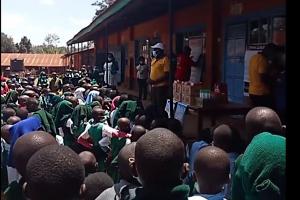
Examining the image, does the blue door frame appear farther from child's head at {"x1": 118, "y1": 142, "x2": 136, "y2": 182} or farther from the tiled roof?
the tiled roof

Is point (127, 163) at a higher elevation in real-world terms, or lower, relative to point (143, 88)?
lower

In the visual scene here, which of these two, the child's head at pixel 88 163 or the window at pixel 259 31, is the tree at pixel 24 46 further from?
the child's head at pixel 88 163

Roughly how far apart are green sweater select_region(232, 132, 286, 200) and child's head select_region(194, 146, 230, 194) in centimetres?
25

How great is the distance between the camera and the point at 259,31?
870 centimetres

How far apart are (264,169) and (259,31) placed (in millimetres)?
6718

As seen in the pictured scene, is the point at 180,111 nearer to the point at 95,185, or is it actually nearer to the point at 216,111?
the point at 216,111

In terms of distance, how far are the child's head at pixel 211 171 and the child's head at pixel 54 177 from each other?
33.8 inches

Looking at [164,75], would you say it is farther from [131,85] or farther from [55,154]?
[131,85]

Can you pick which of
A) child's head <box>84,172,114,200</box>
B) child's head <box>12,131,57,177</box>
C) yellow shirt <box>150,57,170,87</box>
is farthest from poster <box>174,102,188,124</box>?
child's head <box>12,131,57,177</box>

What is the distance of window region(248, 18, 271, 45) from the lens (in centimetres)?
836

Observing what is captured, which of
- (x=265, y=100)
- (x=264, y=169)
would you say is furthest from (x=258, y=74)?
(x=264, y=169)

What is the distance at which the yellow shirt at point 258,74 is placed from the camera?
6871 millimetres

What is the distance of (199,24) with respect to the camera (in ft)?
37.0

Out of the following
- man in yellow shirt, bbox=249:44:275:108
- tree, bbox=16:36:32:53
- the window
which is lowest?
man in yellow shirt, bbox=249:44:275:108
